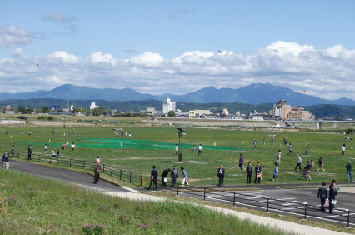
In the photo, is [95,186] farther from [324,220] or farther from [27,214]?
[324,220]

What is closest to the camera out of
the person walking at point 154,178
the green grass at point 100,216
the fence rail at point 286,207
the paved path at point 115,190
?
the green grass at point 100,216

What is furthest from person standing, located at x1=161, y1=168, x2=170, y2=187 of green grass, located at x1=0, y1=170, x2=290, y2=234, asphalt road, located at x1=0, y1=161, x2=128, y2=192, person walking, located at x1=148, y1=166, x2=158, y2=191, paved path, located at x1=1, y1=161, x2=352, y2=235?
green grass, located at x1=0, y1=170, x2=290, y2=234

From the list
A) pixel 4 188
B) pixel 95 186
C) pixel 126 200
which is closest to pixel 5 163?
pixel 95 186

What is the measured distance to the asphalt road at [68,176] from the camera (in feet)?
107

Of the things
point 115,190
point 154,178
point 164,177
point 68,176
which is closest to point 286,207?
point 154,178

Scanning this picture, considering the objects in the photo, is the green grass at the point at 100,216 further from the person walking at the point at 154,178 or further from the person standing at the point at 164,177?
the person standing at the point at 164,177

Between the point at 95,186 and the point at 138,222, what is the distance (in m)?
14.1

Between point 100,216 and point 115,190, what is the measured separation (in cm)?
1107

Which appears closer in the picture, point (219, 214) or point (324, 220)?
point (219, 214)

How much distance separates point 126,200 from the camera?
2480 centimetres

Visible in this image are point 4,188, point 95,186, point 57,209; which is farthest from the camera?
point 95,186

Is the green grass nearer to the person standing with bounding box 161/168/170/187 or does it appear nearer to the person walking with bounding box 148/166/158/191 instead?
the person walking with bounding box 148/166/158/191

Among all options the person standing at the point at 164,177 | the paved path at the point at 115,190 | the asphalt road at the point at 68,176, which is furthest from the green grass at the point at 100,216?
the person standing at the point at 164,177

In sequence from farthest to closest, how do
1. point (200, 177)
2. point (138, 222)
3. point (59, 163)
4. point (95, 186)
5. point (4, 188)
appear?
point (59, 163)
point (200, 177)
point (95, 186)
point (4, 188)
point (138, 222)
